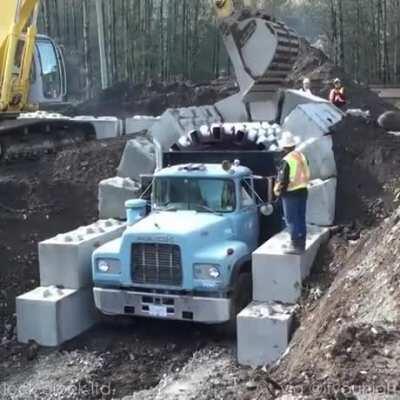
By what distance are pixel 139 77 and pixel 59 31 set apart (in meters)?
5.21

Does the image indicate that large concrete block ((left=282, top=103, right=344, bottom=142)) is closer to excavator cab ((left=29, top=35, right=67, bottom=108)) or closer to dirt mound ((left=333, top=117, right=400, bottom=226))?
dirt mound ((left=333, top=117, right=400, bottom=226))

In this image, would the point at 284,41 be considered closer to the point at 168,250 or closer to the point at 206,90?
the point at 168,250

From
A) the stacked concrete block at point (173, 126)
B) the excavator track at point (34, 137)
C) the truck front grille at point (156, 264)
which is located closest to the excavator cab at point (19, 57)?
the excavator track at point (34, 137)

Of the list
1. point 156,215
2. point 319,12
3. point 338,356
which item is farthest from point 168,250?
point 319,12

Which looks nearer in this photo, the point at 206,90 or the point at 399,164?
the point at 399,164

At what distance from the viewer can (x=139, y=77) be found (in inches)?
1420

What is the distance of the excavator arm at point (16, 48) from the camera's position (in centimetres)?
1484

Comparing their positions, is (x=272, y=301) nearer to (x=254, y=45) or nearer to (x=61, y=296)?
(x=61, y=296)

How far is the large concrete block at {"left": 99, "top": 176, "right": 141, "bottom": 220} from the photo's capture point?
11492 millimetres

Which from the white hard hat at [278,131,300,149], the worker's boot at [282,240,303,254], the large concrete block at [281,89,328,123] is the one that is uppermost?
the large concrete block at [281,89,328,123]

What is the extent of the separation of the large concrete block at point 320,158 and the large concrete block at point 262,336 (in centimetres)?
383

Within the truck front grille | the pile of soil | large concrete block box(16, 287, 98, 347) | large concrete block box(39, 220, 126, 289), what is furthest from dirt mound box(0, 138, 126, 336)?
the truck front grille

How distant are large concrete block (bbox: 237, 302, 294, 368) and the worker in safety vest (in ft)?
3.18

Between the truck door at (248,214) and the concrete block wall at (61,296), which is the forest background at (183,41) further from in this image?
the truck door at (248,214)
